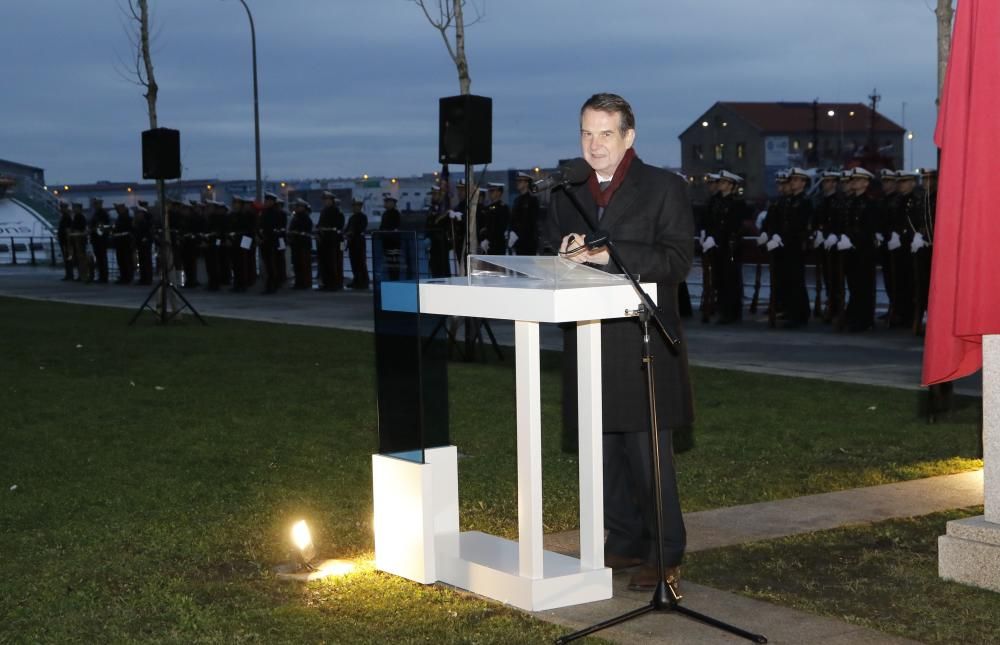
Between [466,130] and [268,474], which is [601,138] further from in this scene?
[466,130]

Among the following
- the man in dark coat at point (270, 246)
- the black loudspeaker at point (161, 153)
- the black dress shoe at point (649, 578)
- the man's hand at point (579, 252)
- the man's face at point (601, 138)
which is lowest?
the black dress shoe at point (649, 578)

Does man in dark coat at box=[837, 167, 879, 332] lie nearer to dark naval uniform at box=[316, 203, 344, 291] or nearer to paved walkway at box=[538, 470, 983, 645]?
paved walkway at box=[538, 470, 983, 645]

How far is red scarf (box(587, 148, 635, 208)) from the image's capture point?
Answer: 204 inches

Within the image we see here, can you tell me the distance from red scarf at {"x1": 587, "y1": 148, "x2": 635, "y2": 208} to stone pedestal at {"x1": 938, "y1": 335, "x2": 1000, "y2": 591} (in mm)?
1488

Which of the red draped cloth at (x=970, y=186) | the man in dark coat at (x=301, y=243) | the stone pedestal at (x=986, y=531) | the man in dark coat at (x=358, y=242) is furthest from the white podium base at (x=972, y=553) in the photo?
the man in dark coat at (x=301, y=243)

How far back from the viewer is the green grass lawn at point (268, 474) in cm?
513

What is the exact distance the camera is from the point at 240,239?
2811cm

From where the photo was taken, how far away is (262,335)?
17297 millimetres

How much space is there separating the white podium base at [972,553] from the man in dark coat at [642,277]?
1038 millimetres

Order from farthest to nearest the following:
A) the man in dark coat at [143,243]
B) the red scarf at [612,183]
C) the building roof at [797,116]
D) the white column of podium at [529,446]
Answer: the building roof at [797,116], the man in dark coat at [143,243], the red scarf at [612,183], the white column of podium at [529,446]

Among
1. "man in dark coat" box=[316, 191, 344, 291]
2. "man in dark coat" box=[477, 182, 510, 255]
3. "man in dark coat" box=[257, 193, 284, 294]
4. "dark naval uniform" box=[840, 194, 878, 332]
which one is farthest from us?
"man in dark coat" box=[257, 193, 284, 294]

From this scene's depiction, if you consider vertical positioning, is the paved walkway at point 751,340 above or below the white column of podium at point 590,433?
below

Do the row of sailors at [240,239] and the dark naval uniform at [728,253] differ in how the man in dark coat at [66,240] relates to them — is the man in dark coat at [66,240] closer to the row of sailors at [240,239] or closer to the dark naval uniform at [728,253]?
the row of sailors at [240,239]

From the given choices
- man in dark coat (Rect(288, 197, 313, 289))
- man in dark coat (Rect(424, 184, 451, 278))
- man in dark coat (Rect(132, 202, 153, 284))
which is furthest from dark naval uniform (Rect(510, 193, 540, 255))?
man in dark coat (Rect(132, 202, 153, 284))
